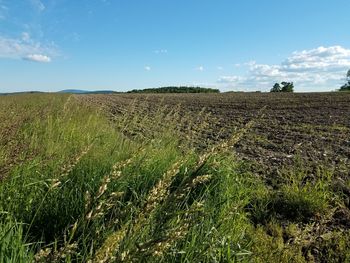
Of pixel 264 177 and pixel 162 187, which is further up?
pixel 162 187

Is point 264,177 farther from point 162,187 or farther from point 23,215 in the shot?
point 162,187

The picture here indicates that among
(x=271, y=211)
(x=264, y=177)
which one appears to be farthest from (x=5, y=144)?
(x=264, y=177)

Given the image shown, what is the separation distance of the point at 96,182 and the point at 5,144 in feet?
3.89

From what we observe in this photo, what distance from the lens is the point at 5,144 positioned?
464 centimetres

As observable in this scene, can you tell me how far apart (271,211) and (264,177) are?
55.0 inches

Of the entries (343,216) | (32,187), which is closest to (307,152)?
(343,216)

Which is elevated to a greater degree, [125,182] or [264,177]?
[125,182]

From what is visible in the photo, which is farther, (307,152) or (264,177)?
(307,152)

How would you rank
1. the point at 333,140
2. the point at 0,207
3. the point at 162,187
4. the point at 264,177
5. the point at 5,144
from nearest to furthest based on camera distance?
1. the point at 162,187
2. the point at 0,207
3. the point at 5,144
4. the point at 264,177
5. the point at 333,140

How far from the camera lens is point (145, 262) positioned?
2.72 m

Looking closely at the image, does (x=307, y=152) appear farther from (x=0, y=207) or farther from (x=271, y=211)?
(x=0, y=207)

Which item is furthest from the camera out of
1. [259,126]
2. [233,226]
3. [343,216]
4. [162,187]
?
[259,126]

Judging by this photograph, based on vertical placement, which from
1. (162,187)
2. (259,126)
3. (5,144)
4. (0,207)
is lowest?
(259,126)

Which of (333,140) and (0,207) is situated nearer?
(0,207)
